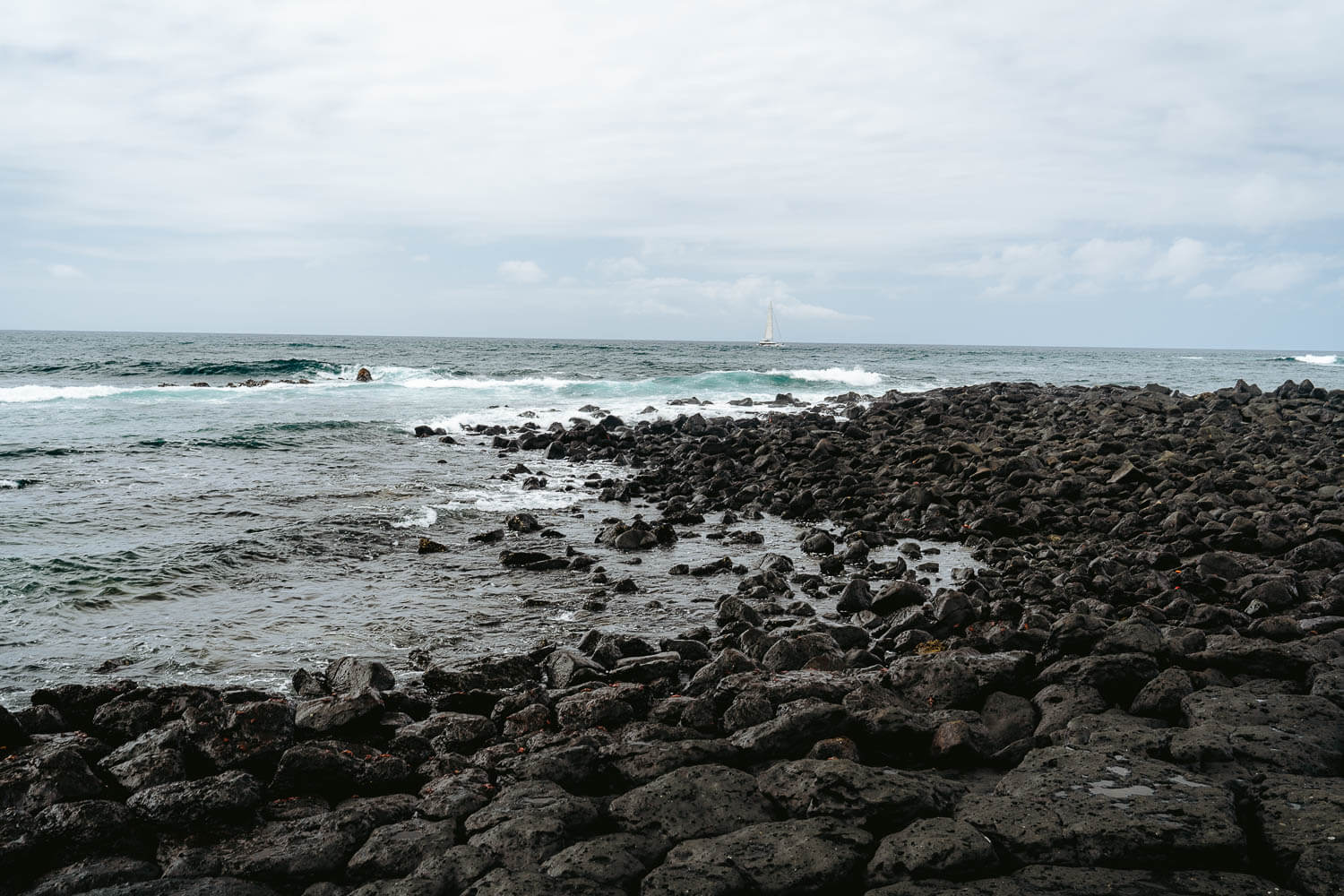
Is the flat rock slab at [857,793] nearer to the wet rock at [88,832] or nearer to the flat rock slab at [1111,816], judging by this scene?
the flat rock slab at [1111,816]

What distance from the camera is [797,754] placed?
175 inches

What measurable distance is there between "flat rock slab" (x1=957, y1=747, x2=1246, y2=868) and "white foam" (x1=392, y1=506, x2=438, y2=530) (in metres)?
8.62

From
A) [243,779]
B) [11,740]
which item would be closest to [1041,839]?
[243,779]

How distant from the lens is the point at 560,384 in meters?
37.4

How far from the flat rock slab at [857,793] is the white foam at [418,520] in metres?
7.91

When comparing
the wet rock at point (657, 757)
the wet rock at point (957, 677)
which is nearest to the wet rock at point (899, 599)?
the wet rock at point (957, 677)

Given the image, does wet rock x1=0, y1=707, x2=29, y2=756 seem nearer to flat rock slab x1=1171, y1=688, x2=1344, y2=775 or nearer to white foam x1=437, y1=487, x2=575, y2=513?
flat rock slab x1=1171, y1=688, x2=1344, y2=775

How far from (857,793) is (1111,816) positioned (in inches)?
40.5

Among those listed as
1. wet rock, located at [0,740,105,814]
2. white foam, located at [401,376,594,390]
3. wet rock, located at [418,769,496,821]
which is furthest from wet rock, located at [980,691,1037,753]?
white foam, located at [401,376,594,390]

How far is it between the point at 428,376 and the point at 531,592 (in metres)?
35.6

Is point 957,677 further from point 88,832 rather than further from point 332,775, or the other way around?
point 88,832

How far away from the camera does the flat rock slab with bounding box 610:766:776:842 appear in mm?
3709

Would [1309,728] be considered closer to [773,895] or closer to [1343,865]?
[1343,865]

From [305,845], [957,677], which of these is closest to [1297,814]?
[957,677]
